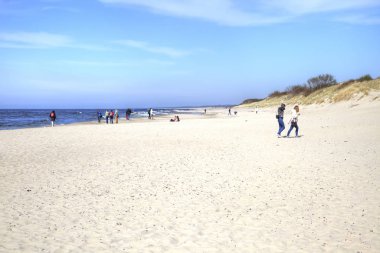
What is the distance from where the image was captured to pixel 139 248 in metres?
5.32

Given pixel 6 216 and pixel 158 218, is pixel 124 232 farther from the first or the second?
pixel 6 216

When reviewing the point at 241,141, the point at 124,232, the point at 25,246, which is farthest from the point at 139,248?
the point at 241,141

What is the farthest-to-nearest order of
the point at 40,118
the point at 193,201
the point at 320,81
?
the point at 320,81 < the point at 40,118 < the point at 193,201

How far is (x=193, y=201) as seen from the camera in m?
7.73

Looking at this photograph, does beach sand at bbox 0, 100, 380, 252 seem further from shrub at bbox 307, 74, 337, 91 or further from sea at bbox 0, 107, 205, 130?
shrub at bbox 307, 74, 337, 91

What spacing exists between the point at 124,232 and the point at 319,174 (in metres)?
6.69

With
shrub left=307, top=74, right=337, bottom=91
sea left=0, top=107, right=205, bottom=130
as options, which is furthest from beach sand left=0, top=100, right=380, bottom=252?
shrub left=307, top=74, right=337, bottom=91

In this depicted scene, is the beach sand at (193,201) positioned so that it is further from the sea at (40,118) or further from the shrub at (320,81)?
the shrub at (320,81)

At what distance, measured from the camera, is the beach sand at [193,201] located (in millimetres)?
5551

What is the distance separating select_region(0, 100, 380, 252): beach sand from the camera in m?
5.55

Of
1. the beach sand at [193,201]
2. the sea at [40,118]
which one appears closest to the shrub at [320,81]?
the sea at [40,118]

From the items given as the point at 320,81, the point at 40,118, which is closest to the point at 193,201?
the point at 40,118

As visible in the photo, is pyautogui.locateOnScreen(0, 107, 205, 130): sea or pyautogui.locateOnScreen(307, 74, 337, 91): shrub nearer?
pyautogui.locateOnScreen(0, 107, 205, 130): sea

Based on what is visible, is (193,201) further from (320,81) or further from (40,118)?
(320,81)
